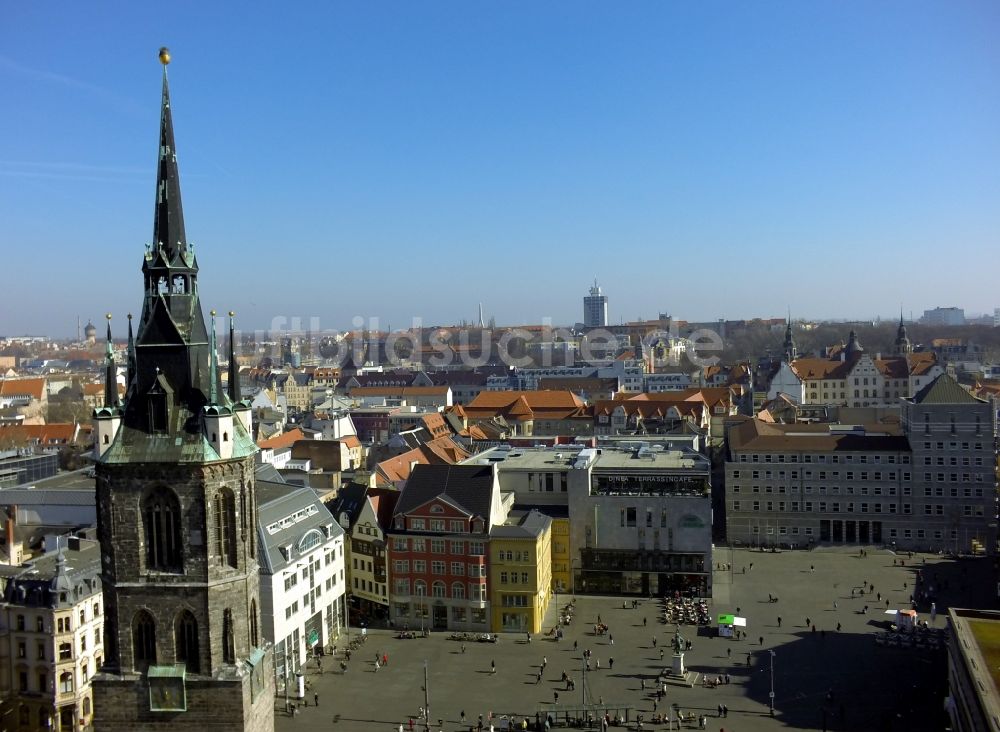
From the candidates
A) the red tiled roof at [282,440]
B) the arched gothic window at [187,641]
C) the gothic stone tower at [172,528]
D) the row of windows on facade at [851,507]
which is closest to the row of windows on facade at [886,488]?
the row of windows on facade at [851,507]

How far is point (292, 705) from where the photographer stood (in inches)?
2024

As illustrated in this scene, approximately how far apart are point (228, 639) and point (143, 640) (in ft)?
7.32

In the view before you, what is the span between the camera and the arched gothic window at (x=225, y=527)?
24484mm

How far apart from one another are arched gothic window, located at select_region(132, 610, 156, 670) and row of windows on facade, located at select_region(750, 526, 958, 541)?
246 ft

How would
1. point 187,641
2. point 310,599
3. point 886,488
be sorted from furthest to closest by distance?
1. point 886,488
2. point 310,599
3. point 187,641

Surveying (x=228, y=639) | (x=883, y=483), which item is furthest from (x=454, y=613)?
(x=883, y=483)

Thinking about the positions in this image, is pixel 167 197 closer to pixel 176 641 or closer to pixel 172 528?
pixel 172 528

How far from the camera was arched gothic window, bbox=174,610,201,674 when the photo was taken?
79.1 feet

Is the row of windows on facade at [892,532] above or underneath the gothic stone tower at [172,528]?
underneath

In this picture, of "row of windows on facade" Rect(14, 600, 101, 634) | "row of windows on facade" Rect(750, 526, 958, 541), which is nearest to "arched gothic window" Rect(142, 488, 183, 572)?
"row of windows on facade" Rect(14, 600, 101, 634)

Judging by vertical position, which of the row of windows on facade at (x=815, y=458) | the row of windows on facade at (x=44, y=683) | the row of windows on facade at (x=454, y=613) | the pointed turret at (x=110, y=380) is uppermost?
the pointed turret at (x=110, y=380)

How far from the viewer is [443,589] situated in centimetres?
6606

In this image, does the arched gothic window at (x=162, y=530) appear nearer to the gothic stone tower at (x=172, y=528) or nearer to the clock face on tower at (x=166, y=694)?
the gothic stone tower at (x=172, y=528)

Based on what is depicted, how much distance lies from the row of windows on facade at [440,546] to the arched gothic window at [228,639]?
40963 mm
